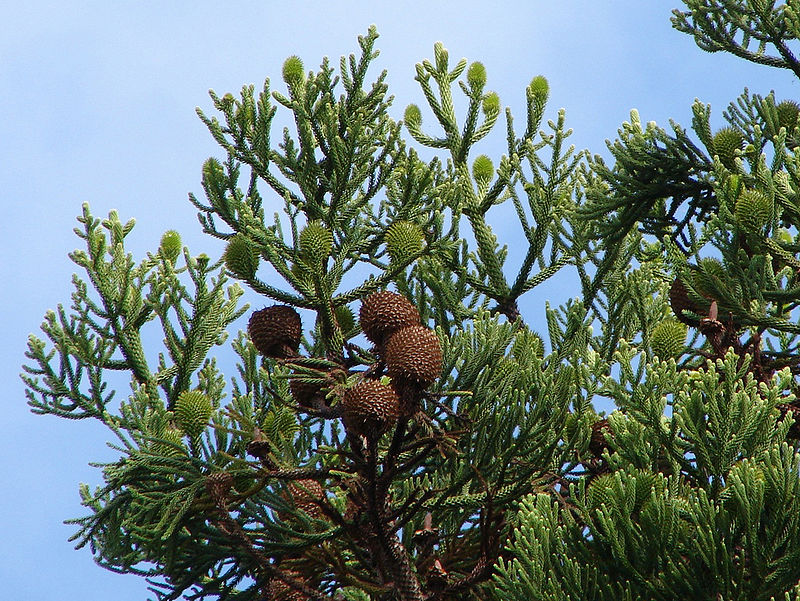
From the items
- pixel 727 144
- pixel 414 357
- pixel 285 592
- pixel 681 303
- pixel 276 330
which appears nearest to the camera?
pixel 414 357

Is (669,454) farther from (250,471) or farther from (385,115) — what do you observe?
(385,115)


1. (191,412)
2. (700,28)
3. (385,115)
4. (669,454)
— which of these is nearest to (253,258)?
(191,412)

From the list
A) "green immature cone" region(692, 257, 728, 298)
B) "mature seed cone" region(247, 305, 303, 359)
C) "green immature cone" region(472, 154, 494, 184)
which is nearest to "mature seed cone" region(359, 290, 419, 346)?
"mature seed cone" region(247, 305, 303, 359)

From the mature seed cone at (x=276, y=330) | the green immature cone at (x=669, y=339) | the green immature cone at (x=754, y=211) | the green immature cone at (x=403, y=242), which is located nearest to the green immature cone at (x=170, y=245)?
the mature seed cone at (x=276, y=330)

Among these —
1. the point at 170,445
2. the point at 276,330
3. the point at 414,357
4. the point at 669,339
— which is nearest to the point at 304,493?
the point at 170,445

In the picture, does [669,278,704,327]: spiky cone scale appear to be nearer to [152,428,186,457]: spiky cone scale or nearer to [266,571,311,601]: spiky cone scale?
[266,571,311,601]: spiky cone scale

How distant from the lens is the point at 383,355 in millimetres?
5652

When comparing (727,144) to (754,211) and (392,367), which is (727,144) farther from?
(392,367)

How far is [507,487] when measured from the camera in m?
6.51

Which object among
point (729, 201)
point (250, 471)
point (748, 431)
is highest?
point (729, 201)

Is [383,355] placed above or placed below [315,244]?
below

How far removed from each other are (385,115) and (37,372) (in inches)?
128

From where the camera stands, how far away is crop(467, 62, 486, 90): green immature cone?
389 inches

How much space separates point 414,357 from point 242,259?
1360mm
